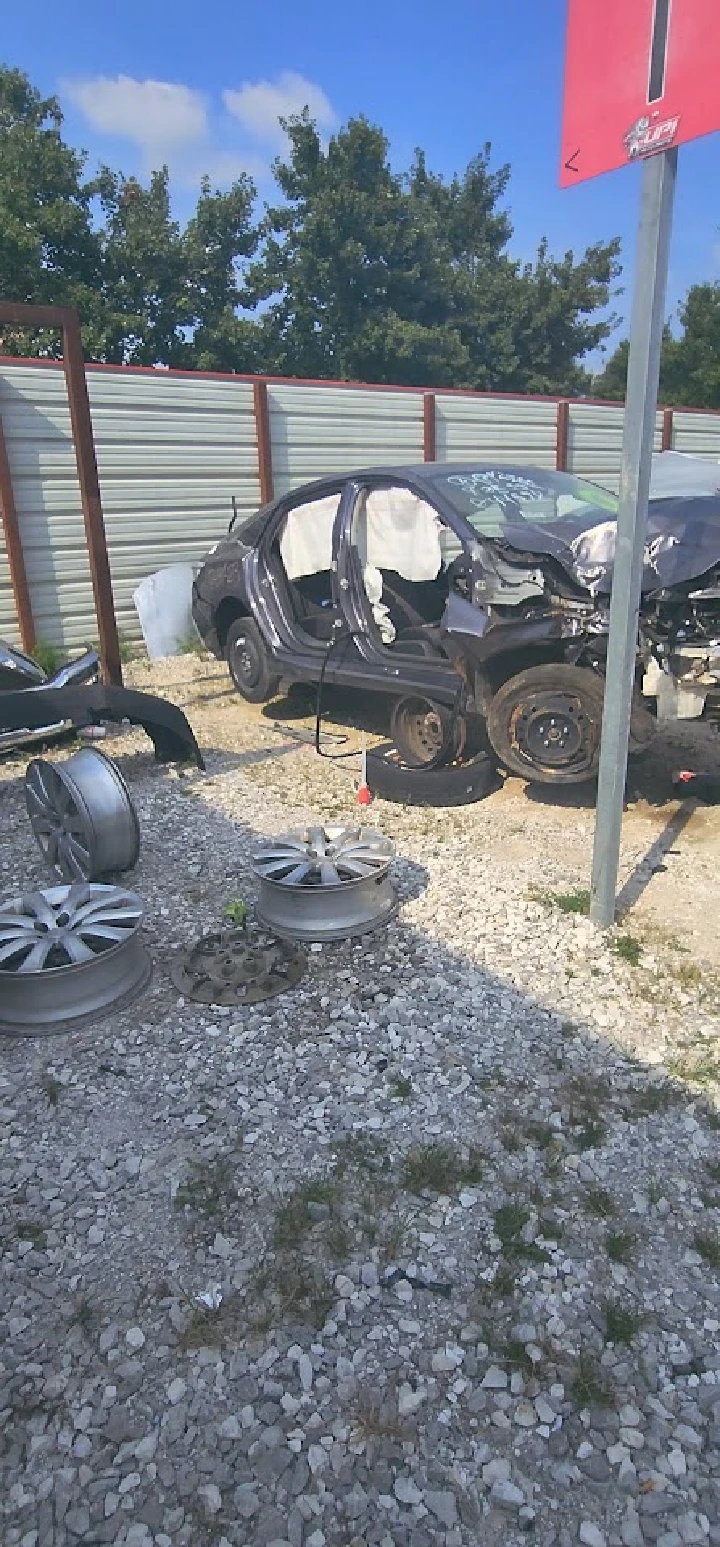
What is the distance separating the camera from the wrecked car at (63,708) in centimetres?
518

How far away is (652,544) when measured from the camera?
432cm

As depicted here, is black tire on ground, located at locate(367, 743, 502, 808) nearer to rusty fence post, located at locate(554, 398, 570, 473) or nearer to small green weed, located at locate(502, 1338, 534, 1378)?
small green weed, located at locate(502, 1338, 534, 1378)

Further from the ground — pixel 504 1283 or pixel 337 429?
pixel 337 429

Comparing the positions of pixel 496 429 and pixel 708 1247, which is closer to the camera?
pixel 708 1247

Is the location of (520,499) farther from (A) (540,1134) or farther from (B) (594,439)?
(B) (594,439)

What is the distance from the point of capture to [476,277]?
2803cm

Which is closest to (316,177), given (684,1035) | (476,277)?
(476,277)

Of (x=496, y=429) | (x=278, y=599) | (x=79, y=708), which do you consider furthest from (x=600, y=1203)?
(x=496, y=429)

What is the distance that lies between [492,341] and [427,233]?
11.3ft

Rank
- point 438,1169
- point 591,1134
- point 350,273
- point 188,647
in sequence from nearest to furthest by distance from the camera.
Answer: point 438,1169, point 591,1134, point 188,647, point 350,273

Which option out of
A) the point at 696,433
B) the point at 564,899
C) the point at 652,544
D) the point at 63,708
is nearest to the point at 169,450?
the point at 63,708

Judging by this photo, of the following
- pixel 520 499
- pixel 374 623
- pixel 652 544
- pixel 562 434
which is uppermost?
pixel 562 434

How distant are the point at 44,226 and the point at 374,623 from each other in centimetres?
1952

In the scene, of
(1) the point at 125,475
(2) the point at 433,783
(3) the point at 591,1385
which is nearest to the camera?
(3) the point at 591,1385
